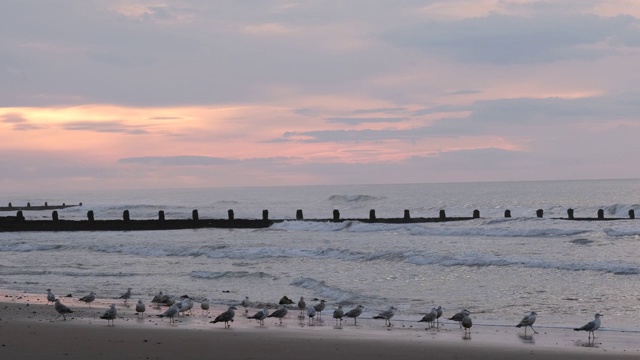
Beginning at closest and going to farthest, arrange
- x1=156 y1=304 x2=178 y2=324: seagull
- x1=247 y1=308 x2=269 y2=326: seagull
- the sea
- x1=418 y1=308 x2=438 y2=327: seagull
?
1. x1=418 y1=308 x2=438 y2=327: seagull
2. x1=247 y1=308 x2=269 y2=326: seagull
3. x1=156 y1=304 x2=178 y2=324: seagull
4. the sea

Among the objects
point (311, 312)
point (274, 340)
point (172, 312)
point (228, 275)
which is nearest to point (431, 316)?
point (311, 312)

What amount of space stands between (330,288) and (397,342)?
715 centimetres

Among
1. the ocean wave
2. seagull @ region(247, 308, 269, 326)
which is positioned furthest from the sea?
seagull @ region(247, 308, 269, 326)

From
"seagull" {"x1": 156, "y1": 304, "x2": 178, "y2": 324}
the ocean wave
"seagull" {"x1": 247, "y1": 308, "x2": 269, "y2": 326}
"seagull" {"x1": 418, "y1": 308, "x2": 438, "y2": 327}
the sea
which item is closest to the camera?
"seagull" {"x1": 418, "y1": 308, "x2": 438, "y2": 327}

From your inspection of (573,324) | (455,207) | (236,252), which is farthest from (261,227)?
(455,207)

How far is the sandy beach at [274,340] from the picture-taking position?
10.3 meters

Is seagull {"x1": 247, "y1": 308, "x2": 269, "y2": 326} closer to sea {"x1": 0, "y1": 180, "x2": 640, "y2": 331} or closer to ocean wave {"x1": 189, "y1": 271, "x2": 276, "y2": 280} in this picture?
sea {"x1": 0, "y1": 180, "x2": 640, "y2": 331}

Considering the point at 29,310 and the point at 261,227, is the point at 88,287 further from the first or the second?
the point at 261,227

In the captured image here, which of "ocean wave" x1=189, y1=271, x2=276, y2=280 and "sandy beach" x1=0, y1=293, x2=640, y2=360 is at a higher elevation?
"ocean wave" x1=189, y1=271, x2=276, y2=280

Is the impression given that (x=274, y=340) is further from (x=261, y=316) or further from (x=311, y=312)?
(x=311, y=312)

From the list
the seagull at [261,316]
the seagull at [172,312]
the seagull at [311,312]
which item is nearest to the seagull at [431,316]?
the seagull at [311,312]

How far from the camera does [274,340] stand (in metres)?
11.6

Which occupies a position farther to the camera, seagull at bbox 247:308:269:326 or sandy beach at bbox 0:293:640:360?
seagull at bbox 247:308:269:326

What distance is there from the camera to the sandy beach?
1027 cm
